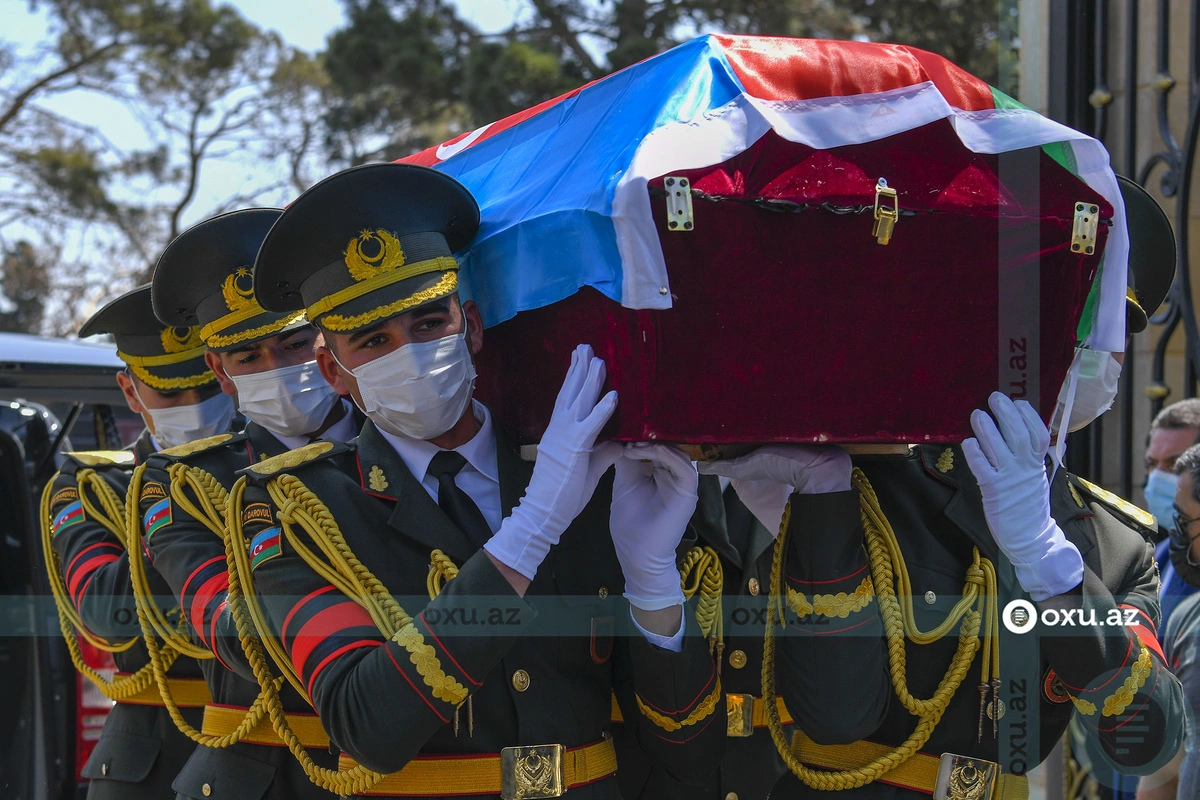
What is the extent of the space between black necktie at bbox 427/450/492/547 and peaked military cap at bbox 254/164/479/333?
29cm

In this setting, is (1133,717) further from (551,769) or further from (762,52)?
(762,52)

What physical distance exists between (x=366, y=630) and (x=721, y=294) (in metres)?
0.79

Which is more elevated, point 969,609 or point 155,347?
point 155,347

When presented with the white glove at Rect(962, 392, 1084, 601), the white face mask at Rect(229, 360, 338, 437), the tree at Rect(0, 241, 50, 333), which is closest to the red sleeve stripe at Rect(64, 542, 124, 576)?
the white face mask at Rect(229, 360, 338, 437)

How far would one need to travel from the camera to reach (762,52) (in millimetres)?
2037

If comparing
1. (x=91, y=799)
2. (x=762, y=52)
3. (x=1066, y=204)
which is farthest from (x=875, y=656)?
(x=91, y=799)

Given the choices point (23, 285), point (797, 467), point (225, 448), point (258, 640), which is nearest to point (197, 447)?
point (225, 448)

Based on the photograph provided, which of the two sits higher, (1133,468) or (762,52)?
(762,52)

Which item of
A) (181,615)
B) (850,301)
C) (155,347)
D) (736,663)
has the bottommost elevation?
(736,663)

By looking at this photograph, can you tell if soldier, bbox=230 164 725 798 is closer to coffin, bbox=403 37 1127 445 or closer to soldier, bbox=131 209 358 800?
coffin, bbox=403 37 1127 445

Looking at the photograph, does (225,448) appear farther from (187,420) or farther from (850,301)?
(850,301)

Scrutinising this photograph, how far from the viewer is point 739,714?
274 centimetres

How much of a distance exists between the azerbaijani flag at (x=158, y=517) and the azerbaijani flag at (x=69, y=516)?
0.60 m

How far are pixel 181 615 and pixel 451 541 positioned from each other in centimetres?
109
